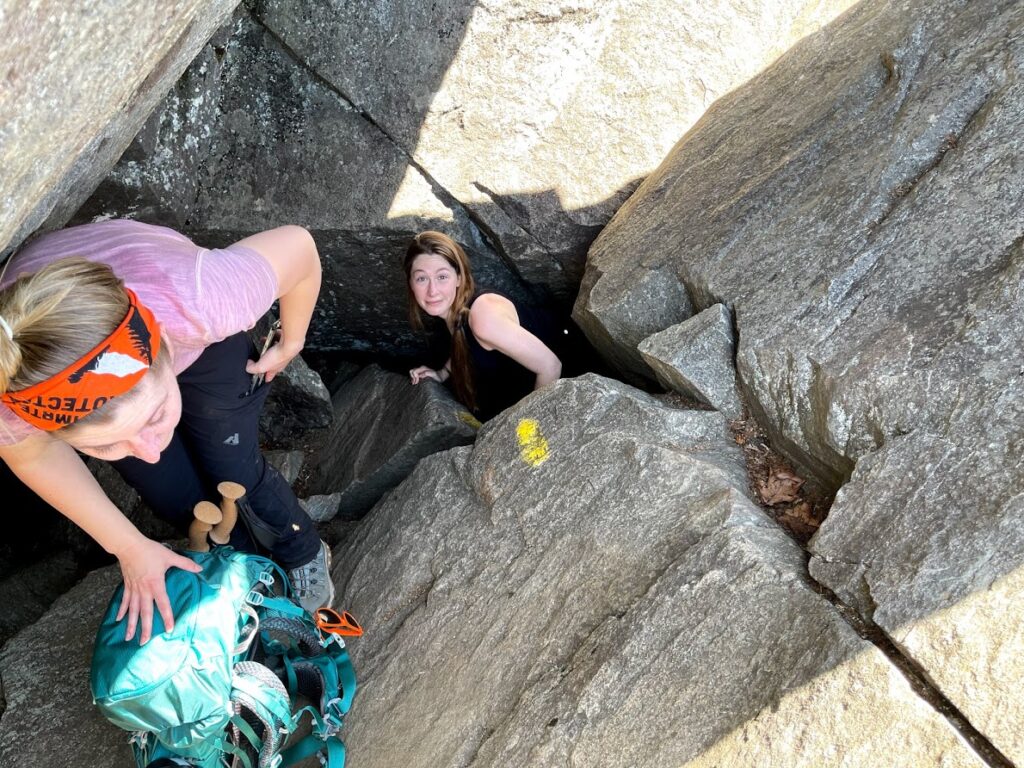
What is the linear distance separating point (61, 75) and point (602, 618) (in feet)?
8.84

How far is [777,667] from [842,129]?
117 inches

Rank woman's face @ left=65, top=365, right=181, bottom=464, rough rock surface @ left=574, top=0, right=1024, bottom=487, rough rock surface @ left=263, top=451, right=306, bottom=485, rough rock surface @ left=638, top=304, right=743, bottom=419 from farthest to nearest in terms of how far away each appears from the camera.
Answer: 1. rough rock surface @ left=263, top=451, right=306, bottom=485
2. rough rock surface @ left=638, top=304, right=743, bottom=419
3. rough rock surface @ left=574, top=0, right=1024, bottom=487
4. woman's face @ left=65, top=365, right=181, bottom=464

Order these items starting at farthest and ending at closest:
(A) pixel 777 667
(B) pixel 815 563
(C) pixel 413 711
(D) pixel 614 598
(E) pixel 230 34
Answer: (E) pixel 230 34
(C) pixel 413 711
(D) pixel 614 598
(B) pixel 815 563
(A) pixel 777 667

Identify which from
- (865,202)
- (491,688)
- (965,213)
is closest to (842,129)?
(865,202)

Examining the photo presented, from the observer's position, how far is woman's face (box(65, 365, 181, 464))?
2871 mm

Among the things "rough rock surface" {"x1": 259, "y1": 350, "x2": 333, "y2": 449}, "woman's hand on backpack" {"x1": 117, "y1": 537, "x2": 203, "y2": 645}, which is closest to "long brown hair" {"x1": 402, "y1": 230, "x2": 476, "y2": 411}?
"rough rock surface" {"x1": 259, "y1": 350, "x2": 333, "y2": 449}

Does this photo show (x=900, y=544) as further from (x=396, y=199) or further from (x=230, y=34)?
(x=230, y=34)

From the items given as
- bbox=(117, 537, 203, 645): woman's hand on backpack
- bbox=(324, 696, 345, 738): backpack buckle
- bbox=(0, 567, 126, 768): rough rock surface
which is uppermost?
bbox=(117, 537, 203, 645): woman's hand on backpack

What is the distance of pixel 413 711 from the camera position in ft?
12.5

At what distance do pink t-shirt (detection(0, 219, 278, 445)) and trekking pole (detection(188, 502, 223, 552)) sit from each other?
649 millimetres

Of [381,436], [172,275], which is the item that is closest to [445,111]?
[381,436]

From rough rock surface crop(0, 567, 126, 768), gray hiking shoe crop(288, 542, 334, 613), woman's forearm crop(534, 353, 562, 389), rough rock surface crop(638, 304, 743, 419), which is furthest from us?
woman's forearm crop(534, 353, 562, 389)

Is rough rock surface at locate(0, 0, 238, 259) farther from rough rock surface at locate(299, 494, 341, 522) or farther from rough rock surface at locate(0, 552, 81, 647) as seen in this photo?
rough rock surface at locate(0, 552, 81, 647)

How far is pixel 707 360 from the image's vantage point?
4.29 metres
